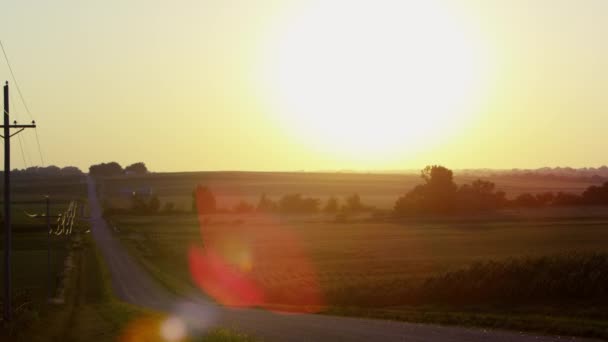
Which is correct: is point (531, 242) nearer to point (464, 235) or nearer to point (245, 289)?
point (464, 235)

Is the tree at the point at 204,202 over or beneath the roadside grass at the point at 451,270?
over

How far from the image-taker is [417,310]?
1162 inches

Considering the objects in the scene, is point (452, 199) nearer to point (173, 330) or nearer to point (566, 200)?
point (566, 200)

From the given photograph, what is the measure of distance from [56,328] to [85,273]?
95.6ft

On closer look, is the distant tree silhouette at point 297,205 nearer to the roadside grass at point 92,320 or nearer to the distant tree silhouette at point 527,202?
the distant tree silhouette at point 527,202

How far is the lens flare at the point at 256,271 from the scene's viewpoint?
39750 millimetres

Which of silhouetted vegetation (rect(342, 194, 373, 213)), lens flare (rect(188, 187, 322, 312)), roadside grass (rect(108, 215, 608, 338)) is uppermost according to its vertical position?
silhouetted vegetation (rect(342, 194, 373, 213))

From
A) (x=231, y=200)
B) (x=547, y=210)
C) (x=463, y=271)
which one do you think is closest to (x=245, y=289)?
(x=463, y=271)

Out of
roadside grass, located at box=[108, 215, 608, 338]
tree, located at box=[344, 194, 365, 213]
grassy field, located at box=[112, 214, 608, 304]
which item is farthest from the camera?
tree, located at box=[344, 194, 365, 213]

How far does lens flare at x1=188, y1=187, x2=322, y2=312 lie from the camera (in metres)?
39.8

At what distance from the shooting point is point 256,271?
52312 millimetres

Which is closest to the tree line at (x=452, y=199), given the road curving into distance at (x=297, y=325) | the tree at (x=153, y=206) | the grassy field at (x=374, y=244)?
the grassy field at (x=374, y=244)

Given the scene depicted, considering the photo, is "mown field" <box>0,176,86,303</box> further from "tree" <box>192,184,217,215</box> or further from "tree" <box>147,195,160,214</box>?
"tree" <box>192,184,217,215</box>

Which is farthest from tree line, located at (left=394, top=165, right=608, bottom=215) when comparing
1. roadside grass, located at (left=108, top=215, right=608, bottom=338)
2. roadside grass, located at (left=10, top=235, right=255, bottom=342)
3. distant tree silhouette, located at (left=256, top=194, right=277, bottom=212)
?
roadside grass, located at (left=10, top=235, right=255, bottom=342)
